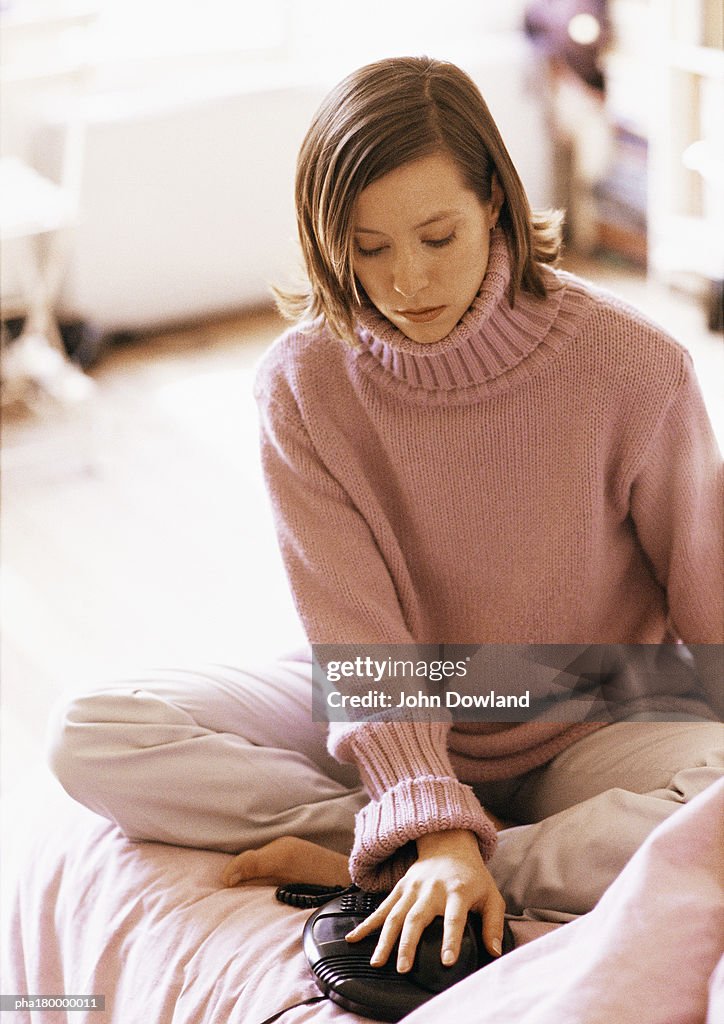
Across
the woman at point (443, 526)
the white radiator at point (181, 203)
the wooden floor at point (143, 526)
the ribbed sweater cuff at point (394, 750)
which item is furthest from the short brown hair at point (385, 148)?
the white radiator at point (181, 203)

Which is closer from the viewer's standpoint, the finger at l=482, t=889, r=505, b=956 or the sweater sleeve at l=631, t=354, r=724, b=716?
the finger at l=482, t=889, r=505, b=956

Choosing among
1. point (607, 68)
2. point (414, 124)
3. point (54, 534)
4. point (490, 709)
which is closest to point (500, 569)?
point (490, 709)

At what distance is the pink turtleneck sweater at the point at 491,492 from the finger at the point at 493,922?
82mm

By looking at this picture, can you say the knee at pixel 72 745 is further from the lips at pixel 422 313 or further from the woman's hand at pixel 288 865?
the lips at pixel 422 313

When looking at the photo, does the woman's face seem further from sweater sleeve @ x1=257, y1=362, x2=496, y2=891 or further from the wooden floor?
the wooden floor

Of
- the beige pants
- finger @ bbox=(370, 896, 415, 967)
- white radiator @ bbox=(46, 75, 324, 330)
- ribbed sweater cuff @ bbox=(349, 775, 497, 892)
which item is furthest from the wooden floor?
finger @ bbox=(370, 896, 415, 967)

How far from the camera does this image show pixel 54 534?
244 cm

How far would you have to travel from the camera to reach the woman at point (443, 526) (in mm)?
1078

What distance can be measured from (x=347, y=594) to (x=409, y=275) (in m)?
0.32

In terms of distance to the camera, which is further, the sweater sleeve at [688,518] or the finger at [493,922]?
the sweater sleeve at [688,518]

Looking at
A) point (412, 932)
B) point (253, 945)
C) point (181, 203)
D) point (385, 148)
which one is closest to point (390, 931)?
point (412, 932)

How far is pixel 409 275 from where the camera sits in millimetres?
1075

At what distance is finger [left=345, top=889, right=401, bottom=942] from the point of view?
1.00 m

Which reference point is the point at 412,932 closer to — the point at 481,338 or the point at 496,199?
the point at 481,338
